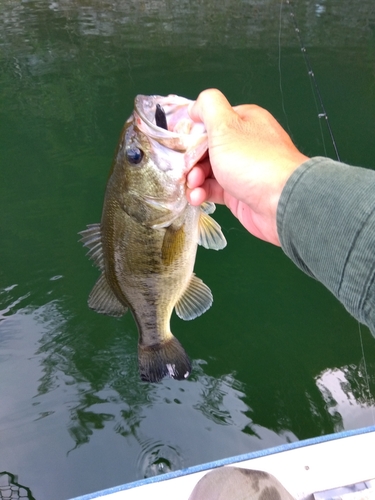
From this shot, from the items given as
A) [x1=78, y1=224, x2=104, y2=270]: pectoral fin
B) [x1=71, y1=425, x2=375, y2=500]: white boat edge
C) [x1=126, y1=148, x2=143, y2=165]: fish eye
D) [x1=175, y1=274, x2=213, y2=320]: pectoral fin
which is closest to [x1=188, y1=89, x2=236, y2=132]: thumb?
[x1=126, y1=148, x2=143, y2=165]: fish eye

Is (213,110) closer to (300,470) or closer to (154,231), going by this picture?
(154,231)

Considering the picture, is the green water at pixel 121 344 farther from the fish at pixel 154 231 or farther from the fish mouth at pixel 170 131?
the fish mouth at pixel 170 131

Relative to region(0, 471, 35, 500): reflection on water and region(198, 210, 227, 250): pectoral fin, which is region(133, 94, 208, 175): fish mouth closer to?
region(198, 210, 227, 250): pectoral fin

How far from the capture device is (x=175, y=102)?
69.2 inches

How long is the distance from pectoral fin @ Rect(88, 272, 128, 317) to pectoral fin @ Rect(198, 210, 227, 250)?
524 mm

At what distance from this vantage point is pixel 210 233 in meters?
2.00

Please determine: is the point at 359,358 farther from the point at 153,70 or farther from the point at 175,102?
the point at 153,70

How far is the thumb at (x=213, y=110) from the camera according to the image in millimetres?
1533

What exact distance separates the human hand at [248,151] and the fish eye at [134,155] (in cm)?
24

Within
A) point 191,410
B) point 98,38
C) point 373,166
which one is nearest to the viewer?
point 191,410

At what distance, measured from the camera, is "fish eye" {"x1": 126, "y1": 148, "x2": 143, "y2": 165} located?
1736mm

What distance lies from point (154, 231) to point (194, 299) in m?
0.47

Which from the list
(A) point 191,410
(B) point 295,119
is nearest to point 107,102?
(B) point 295,119

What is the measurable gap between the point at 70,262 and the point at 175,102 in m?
3.11
